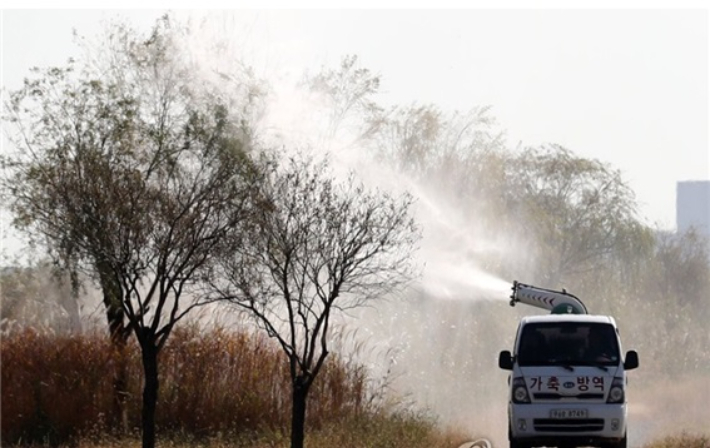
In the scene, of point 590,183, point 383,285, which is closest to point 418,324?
point 590,183

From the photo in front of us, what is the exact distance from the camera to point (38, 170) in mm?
26547

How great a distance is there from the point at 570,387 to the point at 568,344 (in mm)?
975

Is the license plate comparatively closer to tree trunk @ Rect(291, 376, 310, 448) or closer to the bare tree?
the bare tree

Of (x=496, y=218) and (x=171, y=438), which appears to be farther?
(x=496, y=218)

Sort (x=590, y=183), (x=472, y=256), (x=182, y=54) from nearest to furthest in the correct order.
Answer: (x=182, y=54) → (x=472, y=256) → (x=590, y=183)

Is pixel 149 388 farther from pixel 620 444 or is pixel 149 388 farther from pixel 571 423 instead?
pixel 620 444

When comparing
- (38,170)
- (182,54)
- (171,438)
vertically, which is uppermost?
(182,54)

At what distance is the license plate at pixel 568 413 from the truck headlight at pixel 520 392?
0.48 m

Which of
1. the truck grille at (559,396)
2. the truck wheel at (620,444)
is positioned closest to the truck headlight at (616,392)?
the truck grille at (559,396)

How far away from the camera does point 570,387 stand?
85.3 feet

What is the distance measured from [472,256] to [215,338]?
1056 inches

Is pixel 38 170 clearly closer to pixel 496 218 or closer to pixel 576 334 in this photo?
pixel 576 334

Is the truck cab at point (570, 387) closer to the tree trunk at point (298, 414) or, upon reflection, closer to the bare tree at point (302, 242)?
the bare tree at point (302, 242)

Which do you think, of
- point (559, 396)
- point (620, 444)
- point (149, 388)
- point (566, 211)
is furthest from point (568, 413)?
point (566, 211)
